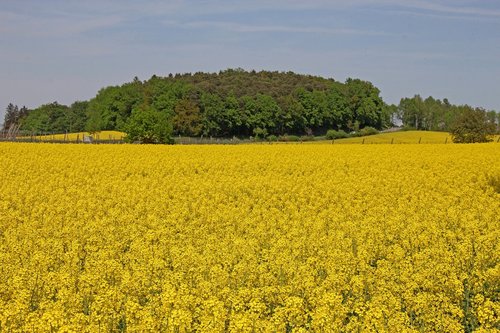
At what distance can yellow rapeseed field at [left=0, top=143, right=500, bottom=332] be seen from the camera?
28.8 feet

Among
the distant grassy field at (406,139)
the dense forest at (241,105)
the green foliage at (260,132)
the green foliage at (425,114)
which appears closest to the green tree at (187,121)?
the dense forest at (241,105)

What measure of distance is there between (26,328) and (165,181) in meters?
18.2

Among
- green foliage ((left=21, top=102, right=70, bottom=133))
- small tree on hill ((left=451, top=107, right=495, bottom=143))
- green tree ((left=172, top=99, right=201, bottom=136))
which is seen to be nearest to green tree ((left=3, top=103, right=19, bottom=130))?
green foliage ((left=21, top=102, right=70, bottom=133))

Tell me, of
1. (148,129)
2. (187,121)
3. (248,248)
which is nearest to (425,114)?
(187,121)

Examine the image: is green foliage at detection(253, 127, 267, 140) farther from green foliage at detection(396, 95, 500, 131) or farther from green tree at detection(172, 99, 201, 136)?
green foliage at detection(396, 95, 500, 131)

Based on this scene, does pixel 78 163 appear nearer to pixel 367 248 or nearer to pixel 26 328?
pixel 367 248

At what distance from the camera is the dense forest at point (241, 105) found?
4560 inches

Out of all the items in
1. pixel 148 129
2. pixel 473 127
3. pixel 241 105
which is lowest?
pixel 148 129

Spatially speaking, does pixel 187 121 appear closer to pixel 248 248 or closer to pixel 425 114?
pixel 425 114

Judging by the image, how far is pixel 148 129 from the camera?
58156 millimetres

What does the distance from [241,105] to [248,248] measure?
108738 millimetres

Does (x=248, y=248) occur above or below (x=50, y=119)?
below

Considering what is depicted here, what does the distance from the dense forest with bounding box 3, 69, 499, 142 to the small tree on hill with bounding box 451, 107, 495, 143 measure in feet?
159

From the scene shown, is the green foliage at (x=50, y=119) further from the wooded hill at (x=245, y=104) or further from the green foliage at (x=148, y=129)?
the green foliage at (x=148, y=129)
